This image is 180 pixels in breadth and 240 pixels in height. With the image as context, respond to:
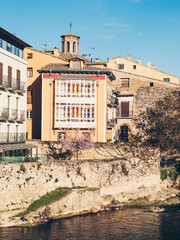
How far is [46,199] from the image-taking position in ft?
148

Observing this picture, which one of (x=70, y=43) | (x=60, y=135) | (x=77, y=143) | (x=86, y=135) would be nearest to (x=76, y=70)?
(x=60, y=135)

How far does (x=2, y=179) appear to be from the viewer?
42.6 m

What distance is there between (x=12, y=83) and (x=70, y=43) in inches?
1904

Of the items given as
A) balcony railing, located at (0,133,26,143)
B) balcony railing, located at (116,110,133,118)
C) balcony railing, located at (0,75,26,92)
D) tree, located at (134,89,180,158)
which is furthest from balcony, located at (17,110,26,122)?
balcony railing, located at (116,110,133,118)

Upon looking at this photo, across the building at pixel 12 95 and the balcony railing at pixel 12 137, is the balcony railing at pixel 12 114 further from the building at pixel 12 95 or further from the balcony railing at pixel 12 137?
the balcony railing at pixel 12 137

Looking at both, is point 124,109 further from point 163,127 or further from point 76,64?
point 76,64

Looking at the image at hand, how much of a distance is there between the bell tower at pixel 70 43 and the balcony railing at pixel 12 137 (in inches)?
1833

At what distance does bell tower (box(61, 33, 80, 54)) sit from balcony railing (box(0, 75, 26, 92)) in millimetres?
43650

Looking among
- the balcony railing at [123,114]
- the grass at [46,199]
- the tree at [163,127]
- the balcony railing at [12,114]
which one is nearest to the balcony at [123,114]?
the balcony railing at [123,114]

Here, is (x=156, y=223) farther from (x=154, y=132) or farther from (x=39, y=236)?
(x=154, y=132)

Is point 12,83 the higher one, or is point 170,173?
point 12,83

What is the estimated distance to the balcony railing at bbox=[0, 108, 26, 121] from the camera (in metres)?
52.4

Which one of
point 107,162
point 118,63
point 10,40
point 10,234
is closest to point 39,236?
point 10,234

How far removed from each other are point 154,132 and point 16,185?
29.8 metres
